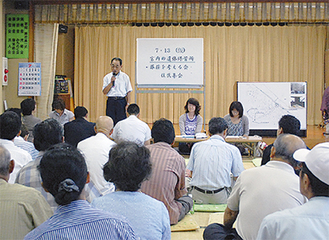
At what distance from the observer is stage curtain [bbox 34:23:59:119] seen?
20.4 feet

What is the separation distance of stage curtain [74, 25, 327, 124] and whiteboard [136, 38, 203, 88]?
8.20ft

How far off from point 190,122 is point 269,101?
1983 mm

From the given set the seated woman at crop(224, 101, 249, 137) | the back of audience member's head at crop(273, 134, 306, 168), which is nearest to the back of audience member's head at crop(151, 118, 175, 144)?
the back of audience member's head at crop(273, 134, 306, 168)

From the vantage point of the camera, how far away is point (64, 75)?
8.30 m

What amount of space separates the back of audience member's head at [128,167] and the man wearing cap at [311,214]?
55 centimetres

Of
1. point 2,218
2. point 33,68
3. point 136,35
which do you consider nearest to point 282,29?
point 136,35

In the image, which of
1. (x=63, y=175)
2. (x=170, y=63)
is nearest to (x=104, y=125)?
(x=63, y=175)

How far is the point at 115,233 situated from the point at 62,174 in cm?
25

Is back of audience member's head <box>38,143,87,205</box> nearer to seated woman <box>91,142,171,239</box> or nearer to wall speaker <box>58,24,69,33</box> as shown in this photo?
seated woman <box>91,142,171,239</box>

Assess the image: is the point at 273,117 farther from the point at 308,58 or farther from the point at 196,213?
the point at 196,213

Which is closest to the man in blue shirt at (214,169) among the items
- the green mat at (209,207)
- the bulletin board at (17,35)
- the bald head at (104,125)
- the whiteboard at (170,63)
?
the green mat at (209,207)

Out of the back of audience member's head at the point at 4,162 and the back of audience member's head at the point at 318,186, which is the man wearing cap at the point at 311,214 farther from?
the back of audience member's head at the point at 4,162

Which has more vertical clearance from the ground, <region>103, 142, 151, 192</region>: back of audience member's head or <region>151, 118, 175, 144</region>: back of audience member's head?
<region>151, 118, 175, 144</region>: back of audience member's head

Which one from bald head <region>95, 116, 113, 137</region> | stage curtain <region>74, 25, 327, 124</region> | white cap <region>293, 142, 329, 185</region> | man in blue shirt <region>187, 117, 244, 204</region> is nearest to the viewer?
white cap <region>293, 142, 329, 185</region>
